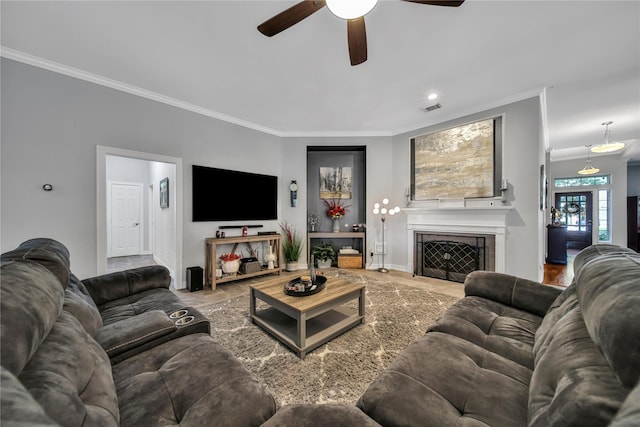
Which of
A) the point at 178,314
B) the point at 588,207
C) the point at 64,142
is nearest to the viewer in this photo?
the point at 178,314

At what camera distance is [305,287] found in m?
2.17

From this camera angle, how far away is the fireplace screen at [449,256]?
3.62 meters

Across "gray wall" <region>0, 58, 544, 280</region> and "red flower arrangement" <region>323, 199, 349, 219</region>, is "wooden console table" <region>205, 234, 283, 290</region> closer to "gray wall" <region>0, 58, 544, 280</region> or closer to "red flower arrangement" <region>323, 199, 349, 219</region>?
"gray wall" <region>0, 58, 544, 280</region>

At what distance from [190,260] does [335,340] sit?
265 centimetres

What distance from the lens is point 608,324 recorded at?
2.32 feet

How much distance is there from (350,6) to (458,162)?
3209mm

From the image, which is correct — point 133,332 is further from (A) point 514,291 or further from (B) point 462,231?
(B) point 462,231

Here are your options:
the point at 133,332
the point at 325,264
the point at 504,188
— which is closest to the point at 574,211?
the point at 504,188

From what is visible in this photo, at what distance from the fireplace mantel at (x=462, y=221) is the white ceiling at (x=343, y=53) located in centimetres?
155

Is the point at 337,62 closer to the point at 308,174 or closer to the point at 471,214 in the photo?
the point at 308,174

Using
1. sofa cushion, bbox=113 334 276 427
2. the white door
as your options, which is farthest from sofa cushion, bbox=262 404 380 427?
the white door

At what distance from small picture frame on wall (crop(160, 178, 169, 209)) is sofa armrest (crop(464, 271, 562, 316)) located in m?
4.76

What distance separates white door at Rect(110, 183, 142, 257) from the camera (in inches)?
242

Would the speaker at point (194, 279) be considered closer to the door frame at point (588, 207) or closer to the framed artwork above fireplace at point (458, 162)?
the framed artwork above fireplace at point (458, 162)
